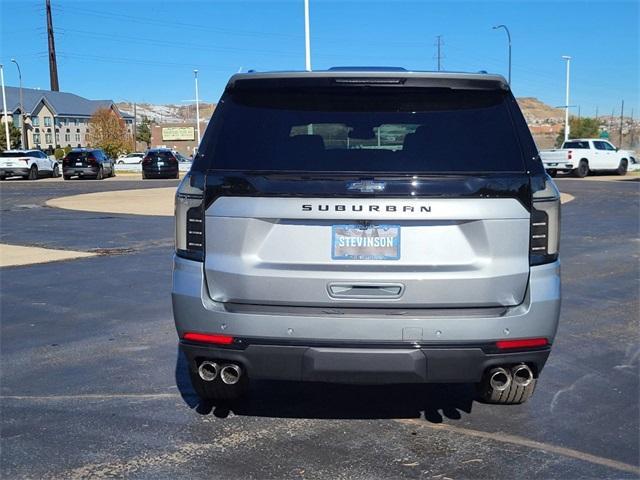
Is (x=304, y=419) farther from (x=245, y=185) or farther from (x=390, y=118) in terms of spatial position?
(x=390, y=118)

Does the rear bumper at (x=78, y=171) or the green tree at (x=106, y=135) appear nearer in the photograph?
the rear bumper at (x=78, y=171)

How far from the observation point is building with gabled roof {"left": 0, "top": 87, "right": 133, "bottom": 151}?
103375 mm

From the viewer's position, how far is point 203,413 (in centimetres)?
467

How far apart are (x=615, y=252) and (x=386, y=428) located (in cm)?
812

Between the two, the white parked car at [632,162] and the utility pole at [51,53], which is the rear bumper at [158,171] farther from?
the utility pole at [51,53]

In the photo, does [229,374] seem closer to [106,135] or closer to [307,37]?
[307,37]

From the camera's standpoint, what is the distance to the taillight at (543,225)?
12.1ft

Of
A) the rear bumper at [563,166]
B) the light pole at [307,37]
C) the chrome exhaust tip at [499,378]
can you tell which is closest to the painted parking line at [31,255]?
the chrome exhaust tip at [499,378]

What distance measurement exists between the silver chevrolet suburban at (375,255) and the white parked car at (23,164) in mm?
37982

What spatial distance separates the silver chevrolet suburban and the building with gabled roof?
102389mm

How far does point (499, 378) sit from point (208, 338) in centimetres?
158

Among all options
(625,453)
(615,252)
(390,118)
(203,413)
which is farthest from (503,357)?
(615,252)

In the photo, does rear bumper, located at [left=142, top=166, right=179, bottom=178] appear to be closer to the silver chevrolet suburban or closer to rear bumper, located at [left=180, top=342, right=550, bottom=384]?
the silver chevrolet suburban

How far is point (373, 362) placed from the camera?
3.65 metres
